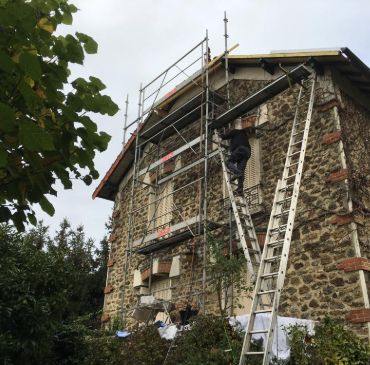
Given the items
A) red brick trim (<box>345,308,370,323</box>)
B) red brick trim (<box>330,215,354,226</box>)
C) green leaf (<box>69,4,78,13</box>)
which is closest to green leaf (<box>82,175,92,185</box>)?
green leaf (<box>69,4,78,13</box>)

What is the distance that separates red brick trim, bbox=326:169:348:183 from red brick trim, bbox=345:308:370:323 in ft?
7.25

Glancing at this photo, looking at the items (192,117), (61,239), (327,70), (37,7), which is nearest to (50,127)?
(37,7)

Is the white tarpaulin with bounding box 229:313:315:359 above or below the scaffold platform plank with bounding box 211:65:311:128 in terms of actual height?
below

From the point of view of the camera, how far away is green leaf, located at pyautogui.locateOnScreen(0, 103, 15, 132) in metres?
2.39

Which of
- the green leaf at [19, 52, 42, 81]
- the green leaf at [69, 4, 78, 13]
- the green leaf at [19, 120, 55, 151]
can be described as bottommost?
the green leaf at [19, 120, 55, 151]

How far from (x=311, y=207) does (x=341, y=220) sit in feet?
2.22

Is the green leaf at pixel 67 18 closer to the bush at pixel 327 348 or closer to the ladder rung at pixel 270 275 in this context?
the ladder rung at pixel 270 275

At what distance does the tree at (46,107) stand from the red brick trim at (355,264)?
5.25 meters

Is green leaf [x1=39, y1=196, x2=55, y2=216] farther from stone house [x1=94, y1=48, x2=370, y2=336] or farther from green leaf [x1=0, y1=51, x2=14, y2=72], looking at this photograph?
stone house [x1=94, y1=48, x2=370, y2=336]

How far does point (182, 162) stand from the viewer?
11.8 metres

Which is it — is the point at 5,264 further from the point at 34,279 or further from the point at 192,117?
the point at 192,117

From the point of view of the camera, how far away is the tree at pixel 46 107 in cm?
281

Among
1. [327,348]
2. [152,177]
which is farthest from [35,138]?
[152,177]

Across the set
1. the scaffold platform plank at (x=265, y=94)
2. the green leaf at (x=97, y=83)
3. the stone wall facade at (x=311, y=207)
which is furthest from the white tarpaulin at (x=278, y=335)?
the scaffold platform plank at (x=265, y=94)
